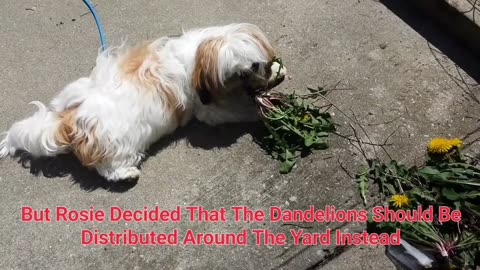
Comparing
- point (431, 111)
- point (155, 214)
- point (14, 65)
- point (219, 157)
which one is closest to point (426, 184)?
point (431, 111)

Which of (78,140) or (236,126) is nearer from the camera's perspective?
(78,140)

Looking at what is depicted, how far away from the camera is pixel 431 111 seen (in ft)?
11.9

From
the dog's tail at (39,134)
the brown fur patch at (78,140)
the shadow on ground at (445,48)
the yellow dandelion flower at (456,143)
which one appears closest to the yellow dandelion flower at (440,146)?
the yellow dandelion flower at (456,143)

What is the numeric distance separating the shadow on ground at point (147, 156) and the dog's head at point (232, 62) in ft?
1.05

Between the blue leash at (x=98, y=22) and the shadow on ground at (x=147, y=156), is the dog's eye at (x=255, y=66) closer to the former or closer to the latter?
the shadow on ground at (x=147, y=156)

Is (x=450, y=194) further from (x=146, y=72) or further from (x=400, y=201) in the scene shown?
(x=146, y=72)

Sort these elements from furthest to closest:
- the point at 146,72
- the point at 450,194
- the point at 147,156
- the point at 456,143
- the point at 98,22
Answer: the point at 98,22 < the point at 147,156 < the point at 146,72 < the point at 456,143 < the point at 450,194

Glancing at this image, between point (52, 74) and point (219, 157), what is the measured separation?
4.54ft

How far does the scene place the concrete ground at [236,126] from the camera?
3.24 metres

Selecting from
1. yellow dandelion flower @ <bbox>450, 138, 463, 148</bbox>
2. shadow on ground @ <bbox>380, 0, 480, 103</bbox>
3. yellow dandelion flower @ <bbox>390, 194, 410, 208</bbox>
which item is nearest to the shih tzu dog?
yellow dandelion flower @ <bbox>390, 194, 410, 208</bbox>

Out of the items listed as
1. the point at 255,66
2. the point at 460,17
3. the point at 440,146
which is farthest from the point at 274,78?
the point at 460,17

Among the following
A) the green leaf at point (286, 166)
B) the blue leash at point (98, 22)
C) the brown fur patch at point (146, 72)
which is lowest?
the green leaf at point (286, 166)

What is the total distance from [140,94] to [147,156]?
0.49 m

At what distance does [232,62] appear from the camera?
3.17 meters
